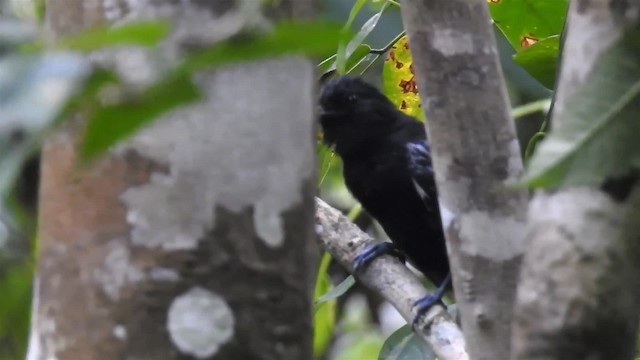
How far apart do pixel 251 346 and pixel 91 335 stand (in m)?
0.12

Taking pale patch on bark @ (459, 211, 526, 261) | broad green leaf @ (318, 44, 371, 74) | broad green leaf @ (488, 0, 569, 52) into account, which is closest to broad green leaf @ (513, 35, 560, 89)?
broad green leaf @ (488, 0, 569, 52)

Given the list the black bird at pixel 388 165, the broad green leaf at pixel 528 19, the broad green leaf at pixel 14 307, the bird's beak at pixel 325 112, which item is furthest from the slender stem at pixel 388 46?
the broad green leaf at pixel 14 307

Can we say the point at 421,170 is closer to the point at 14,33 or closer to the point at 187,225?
the point at 187,225

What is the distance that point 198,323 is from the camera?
0.72 meters

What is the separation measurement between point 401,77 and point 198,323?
1.19 meters

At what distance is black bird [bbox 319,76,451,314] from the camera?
96.6 inches

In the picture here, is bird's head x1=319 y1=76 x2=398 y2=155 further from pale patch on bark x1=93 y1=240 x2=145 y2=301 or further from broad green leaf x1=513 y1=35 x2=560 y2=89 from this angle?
pale patch on bark x1=93 y1=240 x2=145 y2=301

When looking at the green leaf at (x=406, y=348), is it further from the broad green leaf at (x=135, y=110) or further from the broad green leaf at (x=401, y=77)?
the broad green leaf at (x=135, y=110)

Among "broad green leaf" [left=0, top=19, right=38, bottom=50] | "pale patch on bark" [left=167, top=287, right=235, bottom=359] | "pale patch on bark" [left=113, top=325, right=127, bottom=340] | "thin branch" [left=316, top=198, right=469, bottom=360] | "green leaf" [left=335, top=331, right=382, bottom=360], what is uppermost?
"broad green leaf" [left=0, top=19, right=38, bottom=50]

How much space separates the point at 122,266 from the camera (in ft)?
2.40

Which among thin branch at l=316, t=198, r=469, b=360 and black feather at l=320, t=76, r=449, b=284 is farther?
black feather at l=320, t=76, r=449, b=284

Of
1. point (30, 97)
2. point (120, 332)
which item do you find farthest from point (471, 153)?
point (30, 97)

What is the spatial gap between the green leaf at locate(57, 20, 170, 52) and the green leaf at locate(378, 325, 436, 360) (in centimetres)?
135

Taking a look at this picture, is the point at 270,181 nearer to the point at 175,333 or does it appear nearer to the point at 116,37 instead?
the point at 175,333
